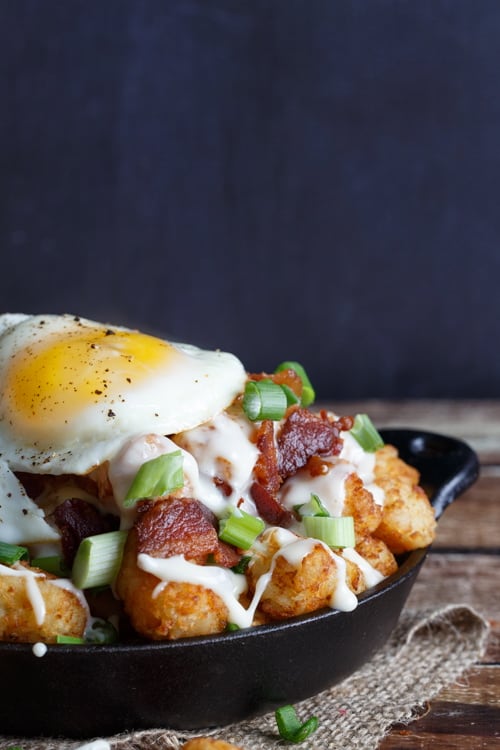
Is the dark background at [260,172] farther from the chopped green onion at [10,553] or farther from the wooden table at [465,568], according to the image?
the chopped green onion at [10,553]

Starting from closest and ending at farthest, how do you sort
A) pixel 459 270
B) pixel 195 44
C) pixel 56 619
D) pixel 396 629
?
pixel 56 619, pixel 396 629, pixel 195 44, pixel 459 270

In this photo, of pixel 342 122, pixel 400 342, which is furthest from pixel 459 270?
pixel 342 122

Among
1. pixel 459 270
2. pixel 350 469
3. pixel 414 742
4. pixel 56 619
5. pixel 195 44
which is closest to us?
pixel 56 619

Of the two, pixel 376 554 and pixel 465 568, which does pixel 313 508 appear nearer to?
pixel 376 554

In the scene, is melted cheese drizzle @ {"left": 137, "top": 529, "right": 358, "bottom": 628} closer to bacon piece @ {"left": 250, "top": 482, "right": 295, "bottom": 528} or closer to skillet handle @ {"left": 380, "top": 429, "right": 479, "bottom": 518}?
bacon piece @ {"left": 250, "top": 482, "right": 295, "bottom": 528}

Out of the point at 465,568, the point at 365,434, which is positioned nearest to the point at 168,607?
the point at 365,434

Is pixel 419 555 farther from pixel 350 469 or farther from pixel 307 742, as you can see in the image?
pixel 307 742

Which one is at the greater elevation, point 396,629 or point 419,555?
point 419,555
